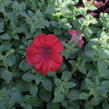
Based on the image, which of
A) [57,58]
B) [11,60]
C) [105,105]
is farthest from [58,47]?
[105,105]

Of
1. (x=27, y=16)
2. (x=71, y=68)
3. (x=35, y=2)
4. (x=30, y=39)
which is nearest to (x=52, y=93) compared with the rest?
(x=71, y=68)

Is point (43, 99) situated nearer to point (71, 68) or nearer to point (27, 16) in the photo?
point (71, 68)

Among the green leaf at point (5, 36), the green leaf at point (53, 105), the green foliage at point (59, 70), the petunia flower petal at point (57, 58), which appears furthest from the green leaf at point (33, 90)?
the green leaf at point (5, 36)

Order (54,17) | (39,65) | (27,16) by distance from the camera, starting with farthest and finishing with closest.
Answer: (54,17), (27,16), (39,65)

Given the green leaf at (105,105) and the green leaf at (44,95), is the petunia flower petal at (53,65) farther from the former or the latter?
the green leaf at (105,105)

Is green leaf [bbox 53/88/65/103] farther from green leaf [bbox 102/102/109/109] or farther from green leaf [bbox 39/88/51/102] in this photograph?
green leaf [bbox 102/102/109/109]

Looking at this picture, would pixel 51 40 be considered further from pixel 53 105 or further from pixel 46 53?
pixel 53 105
